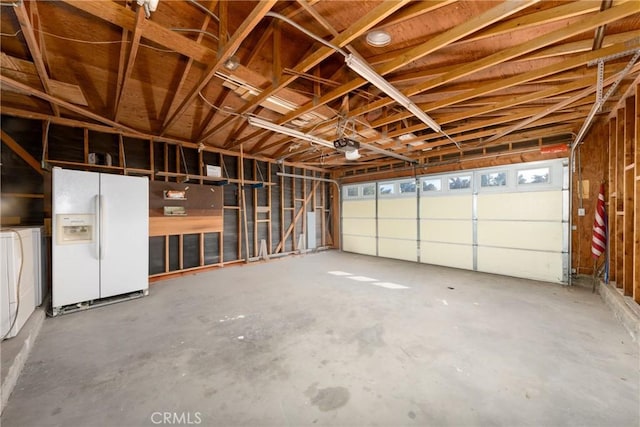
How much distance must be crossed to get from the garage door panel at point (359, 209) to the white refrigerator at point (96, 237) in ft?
19.5

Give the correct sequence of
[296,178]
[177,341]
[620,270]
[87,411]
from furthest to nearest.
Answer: [296,178] < [620,270] < [177,341] < [87,411]

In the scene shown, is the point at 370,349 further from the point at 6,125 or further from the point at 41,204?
the point at 6,125

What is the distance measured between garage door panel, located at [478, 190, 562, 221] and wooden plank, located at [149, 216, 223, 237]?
631 centimetres

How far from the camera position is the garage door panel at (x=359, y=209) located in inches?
311

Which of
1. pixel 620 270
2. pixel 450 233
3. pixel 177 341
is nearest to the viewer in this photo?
pixel 177 341

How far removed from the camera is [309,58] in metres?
2.46

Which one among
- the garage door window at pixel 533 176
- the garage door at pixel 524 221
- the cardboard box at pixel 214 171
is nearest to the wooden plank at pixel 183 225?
the cardboard box at pixel 214 171

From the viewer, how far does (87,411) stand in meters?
1.70

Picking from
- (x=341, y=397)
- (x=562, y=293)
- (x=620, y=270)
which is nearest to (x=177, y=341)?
(x=341, y=397)

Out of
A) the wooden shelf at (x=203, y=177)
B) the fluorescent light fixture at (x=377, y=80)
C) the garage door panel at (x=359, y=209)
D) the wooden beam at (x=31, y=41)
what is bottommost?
the garage door panel at (x=359, y=209)

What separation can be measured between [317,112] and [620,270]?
Answer: 5215mm

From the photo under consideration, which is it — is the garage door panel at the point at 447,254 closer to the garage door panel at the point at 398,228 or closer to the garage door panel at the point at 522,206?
the garage door panel at the point at 398,228

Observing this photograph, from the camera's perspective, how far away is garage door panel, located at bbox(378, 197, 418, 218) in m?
6.90

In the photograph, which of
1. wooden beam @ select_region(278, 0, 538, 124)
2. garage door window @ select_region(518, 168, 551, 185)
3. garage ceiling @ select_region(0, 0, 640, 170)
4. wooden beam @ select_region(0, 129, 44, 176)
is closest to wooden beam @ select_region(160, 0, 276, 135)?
garage ceiling @ select_region(0, 0, 640, 170)
